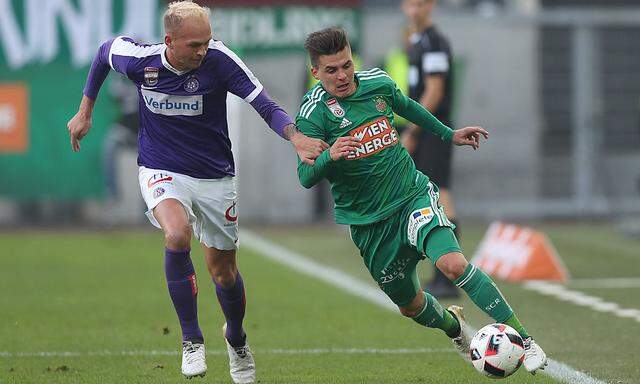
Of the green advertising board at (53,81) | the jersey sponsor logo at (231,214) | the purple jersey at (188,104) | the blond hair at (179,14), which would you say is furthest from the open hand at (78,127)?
the green advertising board at (53,81)

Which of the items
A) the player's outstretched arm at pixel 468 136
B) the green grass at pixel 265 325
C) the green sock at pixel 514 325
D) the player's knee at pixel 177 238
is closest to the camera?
the green sock at pixel 514 325

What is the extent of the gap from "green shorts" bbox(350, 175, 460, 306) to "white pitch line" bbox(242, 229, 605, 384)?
0.89 metres

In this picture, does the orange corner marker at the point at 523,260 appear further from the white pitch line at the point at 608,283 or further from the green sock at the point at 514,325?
the green sock at the point at 514,325

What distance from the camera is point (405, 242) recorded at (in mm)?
6836

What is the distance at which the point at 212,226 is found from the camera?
7121 millimetres

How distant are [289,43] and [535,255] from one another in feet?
28.0

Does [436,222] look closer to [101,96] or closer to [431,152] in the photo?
[431,152]

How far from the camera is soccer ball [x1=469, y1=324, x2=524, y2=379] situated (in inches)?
248

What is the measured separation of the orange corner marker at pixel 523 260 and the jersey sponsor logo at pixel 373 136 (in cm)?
556

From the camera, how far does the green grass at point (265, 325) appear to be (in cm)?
732

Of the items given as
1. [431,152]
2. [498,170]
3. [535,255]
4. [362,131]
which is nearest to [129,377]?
[362,131]

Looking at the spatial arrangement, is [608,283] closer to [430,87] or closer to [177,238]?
[430,87]

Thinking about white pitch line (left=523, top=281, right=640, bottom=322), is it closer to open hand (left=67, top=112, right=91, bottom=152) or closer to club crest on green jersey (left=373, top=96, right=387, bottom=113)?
club crest on green jersey (left=373, top=96, right=387, bottom=113)

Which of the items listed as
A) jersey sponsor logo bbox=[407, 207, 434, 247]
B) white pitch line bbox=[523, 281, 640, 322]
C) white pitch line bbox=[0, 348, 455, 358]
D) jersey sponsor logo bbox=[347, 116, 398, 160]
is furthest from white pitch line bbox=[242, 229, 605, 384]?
jersey sponsor logo bbox=[347, 116, 398, 160]
